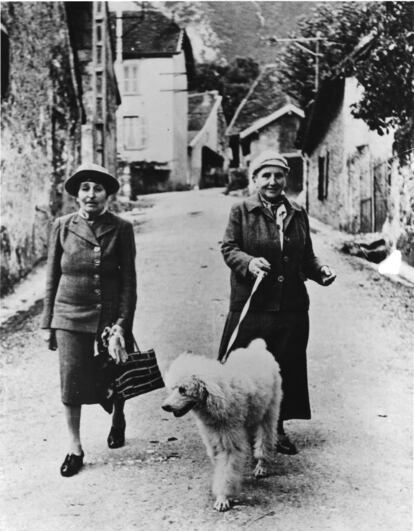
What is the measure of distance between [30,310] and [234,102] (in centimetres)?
171

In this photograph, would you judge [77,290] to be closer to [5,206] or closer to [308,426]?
[308,426]

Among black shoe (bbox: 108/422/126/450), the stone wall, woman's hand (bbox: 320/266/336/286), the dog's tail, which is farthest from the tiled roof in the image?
black shoe (bbox: 108/422/126/450)

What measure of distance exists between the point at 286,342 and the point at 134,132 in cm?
136

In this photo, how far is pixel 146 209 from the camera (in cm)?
361

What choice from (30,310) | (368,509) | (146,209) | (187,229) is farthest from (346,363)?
(30,310)

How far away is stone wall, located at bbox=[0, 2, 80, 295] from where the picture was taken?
14.1ft

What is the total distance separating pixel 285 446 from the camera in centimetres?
303

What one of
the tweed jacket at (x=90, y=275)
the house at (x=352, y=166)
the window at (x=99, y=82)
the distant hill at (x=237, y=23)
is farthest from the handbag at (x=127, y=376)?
the distant hill at (x=237, y=23)

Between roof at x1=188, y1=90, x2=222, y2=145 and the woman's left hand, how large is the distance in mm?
1244

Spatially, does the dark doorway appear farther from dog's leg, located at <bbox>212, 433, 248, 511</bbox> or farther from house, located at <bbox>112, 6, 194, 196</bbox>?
dog's leg, located at <bbox>212, 433, 248, 511</bbox>

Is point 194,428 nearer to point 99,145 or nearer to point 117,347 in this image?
point 117,347

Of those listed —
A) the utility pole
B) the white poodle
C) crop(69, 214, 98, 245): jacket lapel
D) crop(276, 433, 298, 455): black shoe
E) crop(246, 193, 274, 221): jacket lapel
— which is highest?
the utility pole

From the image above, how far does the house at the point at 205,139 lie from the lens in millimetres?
3477

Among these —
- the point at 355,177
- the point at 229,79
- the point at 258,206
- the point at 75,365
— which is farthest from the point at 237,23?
the point at 75,365
